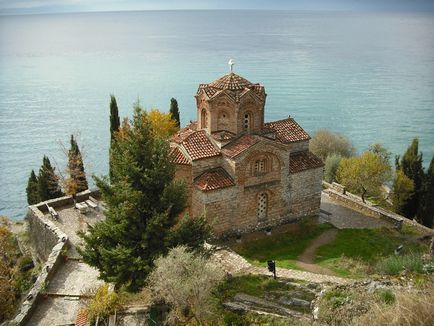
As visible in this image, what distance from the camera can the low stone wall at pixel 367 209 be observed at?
26766 millimetres

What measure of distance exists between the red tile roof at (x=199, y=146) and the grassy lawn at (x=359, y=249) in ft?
25.6

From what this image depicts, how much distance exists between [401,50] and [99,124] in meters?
120

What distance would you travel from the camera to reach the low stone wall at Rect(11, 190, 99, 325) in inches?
754

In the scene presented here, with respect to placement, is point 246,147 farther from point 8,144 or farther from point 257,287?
point 8,144

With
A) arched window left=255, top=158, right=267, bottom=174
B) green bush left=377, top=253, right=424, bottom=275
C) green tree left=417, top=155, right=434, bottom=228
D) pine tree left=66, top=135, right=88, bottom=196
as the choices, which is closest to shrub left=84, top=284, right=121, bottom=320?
green bush left=377, top=253, right=424, bottom=275

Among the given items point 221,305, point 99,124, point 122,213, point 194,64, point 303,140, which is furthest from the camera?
point 194,64

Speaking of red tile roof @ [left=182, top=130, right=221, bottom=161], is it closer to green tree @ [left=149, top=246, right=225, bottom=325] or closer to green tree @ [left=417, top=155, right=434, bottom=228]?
green tree @ [left=149, top=246, right=225, bottom=325]

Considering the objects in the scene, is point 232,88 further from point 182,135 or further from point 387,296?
point 387,296

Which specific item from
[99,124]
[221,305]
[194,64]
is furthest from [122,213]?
[194,64]

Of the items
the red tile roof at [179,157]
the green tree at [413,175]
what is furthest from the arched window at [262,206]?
the green tree at [413,175]

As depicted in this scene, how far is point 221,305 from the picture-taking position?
1596cm

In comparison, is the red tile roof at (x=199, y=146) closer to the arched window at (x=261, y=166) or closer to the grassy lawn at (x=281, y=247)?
the arched window at (x=261, y=166)

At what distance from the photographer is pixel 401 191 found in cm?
3173

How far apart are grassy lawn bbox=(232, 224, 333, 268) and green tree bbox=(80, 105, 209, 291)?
17.5ft
